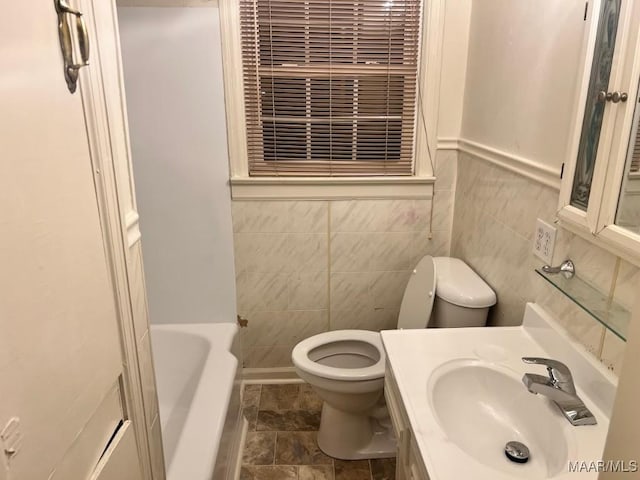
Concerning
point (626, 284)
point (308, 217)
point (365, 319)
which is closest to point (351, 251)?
point (308, 217)

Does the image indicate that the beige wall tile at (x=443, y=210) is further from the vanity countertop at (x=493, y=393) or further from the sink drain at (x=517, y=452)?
the sink drain at (x=517, y=452)

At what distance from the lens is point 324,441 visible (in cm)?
202

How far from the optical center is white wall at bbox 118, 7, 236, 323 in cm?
193

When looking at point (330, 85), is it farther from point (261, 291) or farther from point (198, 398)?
point (198, 398)

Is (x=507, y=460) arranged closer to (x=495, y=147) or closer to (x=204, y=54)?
(x=495, y=147)

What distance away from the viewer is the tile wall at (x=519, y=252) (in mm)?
1082

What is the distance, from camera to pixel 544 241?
53.3 inches

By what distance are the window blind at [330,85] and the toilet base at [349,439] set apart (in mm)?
1078

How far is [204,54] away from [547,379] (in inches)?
68.0

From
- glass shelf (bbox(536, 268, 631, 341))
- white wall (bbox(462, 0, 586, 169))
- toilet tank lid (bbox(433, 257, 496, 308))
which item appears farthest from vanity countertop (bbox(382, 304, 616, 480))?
white wall (bbox(462, 0, 586, 169))

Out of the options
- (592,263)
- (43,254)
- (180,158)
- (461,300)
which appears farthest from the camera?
(180,158)

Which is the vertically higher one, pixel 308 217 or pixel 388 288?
pixel 308 217

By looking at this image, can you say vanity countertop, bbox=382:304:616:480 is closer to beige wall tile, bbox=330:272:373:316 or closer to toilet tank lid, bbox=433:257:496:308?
toilet tank lid, bbox=433:257:496:308

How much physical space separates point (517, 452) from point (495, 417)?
13 centimetres
